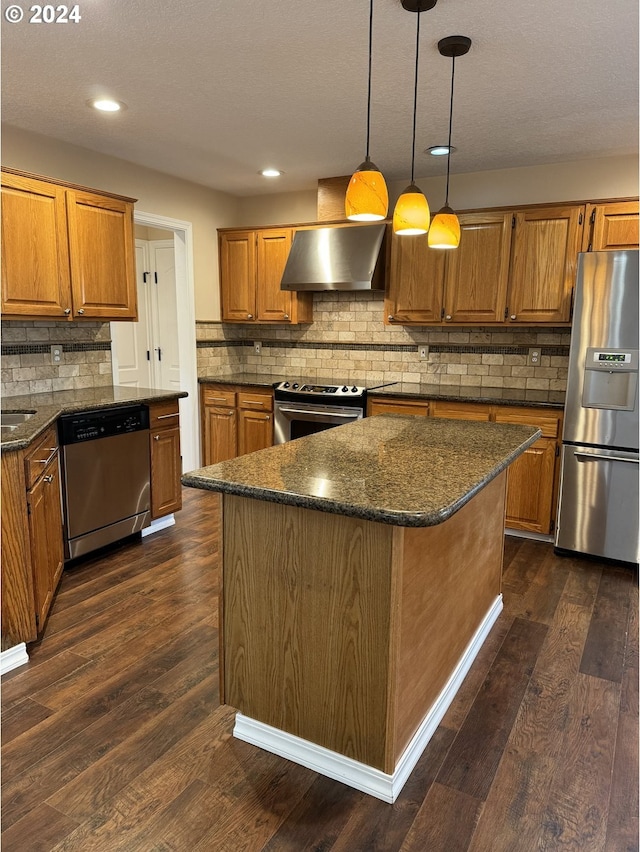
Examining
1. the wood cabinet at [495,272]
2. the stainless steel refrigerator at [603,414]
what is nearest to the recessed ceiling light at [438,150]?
the wood cabinet at [495,272]

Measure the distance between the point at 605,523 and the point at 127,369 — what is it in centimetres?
451

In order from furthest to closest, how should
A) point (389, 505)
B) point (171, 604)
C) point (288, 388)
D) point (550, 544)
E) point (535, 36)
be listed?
point (288, 388) → point (550, 544) → point (171, 604) → point (535, 36) → point (389, 505)

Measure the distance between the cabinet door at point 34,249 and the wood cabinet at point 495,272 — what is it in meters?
2.38

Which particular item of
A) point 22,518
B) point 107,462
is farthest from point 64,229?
point 22,518

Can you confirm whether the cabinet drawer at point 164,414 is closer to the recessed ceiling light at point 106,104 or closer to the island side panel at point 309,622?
the recessed ceiling light at point 106,104

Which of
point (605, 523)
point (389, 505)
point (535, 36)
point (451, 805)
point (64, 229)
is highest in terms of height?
point (535, 36)

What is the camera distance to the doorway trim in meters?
4.85

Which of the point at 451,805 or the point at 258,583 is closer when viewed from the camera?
the point at 451,805

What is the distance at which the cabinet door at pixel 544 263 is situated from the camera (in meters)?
3.74

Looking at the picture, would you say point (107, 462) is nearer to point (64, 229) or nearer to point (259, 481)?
point (64, 229)

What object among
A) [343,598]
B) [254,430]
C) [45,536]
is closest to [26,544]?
[45,536]

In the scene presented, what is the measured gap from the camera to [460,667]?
228cm

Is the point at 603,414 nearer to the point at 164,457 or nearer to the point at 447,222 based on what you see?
the point at 447,222

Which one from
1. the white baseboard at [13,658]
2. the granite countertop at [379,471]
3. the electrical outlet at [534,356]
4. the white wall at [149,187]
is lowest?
the white baseboard at [13,658]
